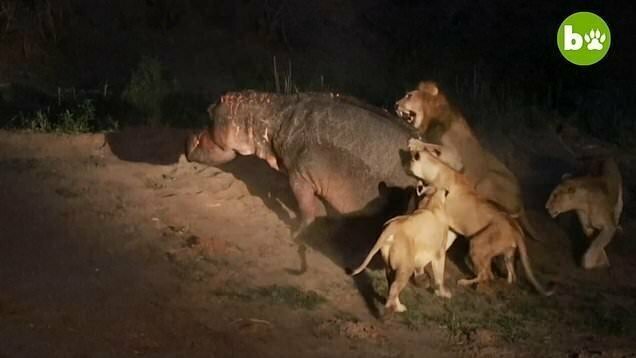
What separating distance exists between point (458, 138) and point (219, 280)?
9.16ft

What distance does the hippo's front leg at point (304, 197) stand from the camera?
9.29 m

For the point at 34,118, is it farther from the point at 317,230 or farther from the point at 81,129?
the point at 317,230

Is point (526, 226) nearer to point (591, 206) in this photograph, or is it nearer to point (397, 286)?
point (591, 206)

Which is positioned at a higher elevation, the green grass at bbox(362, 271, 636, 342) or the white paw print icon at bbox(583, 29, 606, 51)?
the white paw print icon at bbox(583, 29, 606, 51)

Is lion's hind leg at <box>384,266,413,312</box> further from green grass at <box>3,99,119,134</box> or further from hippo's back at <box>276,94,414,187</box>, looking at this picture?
green grass at <box>3,99,119,134</box>

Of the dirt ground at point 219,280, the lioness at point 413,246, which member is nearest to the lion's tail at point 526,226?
the dirt ground at point 219,280

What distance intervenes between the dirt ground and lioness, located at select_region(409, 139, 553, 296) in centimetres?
23

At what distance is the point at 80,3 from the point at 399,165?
12.2m

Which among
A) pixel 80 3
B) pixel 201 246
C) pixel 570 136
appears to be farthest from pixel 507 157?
pixel 80 3

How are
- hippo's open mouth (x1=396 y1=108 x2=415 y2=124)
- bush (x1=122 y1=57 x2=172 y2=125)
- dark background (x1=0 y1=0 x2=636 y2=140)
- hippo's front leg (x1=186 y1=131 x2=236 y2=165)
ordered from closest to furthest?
hippo's front leg (x1=186 y1=131 x2=236 y2=165) < hippo's open mouth (x1=396 y1=108 x2=415 y2=124) < bush (x1=122 y1=57 x2=172 y2=125) < dark background (x1=0 y1=0 x2=636 y2=140)

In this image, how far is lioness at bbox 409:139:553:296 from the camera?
864 centimetres

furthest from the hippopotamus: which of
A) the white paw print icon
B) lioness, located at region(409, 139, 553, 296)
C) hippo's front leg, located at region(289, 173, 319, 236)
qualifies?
the white paw print icon

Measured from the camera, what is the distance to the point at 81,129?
1145 centimetres

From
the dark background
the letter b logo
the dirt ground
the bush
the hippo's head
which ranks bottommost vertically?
the dark background
